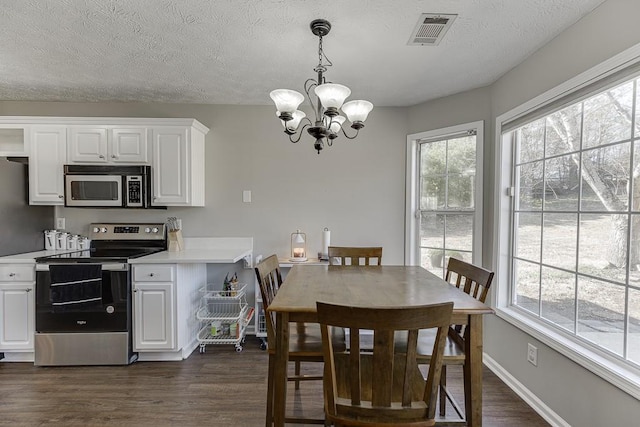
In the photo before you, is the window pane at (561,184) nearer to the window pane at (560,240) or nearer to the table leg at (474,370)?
A: the window pane at (560,240)

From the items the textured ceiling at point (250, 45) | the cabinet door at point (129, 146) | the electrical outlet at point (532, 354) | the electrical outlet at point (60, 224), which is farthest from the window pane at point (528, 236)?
the electrical outlet at point (60, 224)

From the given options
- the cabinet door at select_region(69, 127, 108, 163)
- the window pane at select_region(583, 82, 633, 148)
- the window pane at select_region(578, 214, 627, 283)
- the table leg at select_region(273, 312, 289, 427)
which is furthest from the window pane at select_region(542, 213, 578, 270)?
the cabinet door at select_region(69, 127, 108, 163)

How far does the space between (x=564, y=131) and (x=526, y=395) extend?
5.91ft

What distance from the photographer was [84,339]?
2.61 metres

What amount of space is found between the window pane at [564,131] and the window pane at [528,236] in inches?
18.7

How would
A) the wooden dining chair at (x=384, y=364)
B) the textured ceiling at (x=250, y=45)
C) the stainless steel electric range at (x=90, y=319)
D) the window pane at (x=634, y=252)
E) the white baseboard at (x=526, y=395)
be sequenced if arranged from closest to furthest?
the wooden dining chair at (x=384, y=364) < the window pane at (x=634, y=252) < the textured ceiling at (x=250, y=45) < the white baseboard at (x=526, y=395) < the stainless steel electric range at (x=90, y=319)

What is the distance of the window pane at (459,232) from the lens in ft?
9.55

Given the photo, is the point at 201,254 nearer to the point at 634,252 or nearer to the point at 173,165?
the point at 173,165

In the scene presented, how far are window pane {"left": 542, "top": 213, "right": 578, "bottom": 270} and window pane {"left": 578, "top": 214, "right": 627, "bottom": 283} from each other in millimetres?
62

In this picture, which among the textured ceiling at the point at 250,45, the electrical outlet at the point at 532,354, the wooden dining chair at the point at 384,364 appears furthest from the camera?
the electrical outlet at the point at 532,354

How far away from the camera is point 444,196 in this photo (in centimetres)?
309

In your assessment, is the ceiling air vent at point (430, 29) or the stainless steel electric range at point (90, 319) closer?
the ceiling air vent at point (430, 29)

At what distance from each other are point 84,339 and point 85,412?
0.74 meters

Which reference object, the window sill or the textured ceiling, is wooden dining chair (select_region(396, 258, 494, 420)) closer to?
the window sill
